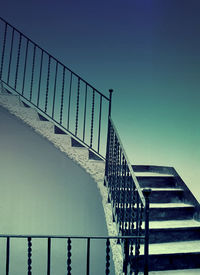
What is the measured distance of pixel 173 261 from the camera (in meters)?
2.69

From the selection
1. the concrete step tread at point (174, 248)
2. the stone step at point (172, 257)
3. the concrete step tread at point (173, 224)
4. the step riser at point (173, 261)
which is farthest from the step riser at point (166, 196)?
the step riser at point (173, 261)

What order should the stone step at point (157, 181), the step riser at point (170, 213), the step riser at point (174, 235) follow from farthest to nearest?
the stone step at point (157, 181)
the step riser at point (170, 213)
the step riser at point (174, 235)

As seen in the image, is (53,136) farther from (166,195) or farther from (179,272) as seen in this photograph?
(179,272)

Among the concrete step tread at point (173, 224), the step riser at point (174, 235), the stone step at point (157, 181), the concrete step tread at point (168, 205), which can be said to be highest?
the stone step at point (157, 181)

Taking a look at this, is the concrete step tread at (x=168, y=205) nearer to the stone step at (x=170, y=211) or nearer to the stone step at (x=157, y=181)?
the stone step at (x=170, y=211)

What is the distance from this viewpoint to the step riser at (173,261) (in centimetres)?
263

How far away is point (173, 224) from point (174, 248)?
0.37m

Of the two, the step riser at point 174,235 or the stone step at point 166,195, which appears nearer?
the step riser at point 174,235

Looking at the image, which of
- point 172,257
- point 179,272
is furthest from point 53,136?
point 179,272

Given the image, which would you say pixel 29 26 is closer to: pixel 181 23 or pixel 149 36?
pixel 149 36

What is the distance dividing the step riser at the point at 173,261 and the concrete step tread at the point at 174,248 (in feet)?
0.11

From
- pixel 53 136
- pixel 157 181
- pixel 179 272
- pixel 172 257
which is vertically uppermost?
pixel 53 136

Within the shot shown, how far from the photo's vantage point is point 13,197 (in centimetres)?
411

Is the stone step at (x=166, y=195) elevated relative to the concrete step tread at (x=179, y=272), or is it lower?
elevated
